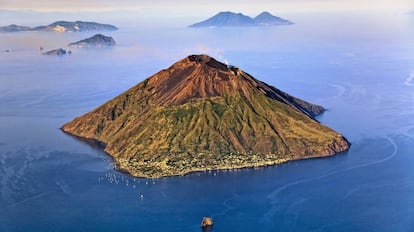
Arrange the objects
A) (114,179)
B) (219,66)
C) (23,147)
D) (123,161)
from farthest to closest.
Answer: (219,66)
(23,147)
(123,161)
(114,179)

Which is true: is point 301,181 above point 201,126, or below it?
below

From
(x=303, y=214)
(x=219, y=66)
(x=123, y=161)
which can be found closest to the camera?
(x=303, y=214)

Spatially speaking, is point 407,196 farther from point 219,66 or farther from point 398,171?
point 219,66

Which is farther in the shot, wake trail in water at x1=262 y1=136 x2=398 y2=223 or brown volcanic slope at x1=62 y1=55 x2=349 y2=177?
brown volcanic slope at x1=62 y1=55 x2=349 y2=177

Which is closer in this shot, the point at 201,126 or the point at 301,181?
the point at 301,181

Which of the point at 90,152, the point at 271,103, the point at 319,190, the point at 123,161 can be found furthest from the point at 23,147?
the point at 319,190

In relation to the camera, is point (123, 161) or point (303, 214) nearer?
point (303, 214)

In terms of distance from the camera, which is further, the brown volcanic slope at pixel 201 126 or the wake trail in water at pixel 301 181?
the brown volcanic slope at pixel 201 126

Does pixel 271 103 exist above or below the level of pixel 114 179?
above
